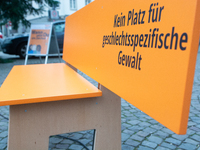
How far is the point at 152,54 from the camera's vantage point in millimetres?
1063

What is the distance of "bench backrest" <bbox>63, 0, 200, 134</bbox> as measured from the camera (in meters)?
0.84

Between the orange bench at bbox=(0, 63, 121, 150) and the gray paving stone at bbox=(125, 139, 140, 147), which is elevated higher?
the orange bench at bbox=(0, 63, 121, 150)

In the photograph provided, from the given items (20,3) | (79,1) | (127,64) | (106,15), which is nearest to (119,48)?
(127,64)

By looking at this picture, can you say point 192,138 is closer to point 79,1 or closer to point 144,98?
point 144,98

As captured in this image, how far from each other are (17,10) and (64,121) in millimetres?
7698

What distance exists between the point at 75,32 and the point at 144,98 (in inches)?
75.0

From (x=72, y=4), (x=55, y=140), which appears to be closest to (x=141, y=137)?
(x=55, y=140)

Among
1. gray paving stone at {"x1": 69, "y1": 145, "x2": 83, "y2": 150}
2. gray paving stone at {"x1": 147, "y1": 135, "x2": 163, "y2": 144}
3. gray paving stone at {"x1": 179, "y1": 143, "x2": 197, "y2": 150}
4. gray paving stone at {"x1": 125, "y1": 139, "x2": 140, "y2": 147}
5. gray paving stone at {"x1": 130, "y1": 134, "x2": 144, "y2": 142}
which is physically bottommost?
gray paving stone at {"x1": 69, "y1": 145, "x2": 83, "y2": 150}

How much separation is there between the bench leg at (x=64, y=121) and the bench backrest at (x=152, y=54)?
0.27 metres

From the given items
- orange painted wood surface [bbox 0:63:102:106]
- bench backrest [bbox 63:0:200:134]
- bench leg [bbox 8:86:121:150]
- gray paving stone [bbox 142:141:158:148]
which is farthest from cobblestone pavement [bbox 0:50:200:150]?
bench backrest [bbox 63:0:200:134]

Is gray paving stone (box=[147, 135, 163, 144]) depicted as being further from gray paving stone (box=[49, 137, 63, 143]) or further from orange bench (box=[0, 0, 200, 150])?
gray paving stone (box=[49, 137, 63, 143])

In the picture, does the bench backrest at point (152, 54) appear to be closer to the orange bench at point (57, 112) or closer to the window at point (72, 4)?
the orange bench at point (57, 112)

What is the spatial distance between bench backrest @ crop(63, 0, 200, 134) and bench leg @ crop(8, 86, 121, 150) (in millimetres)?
265

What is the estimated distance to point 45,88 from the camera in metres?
1.89
